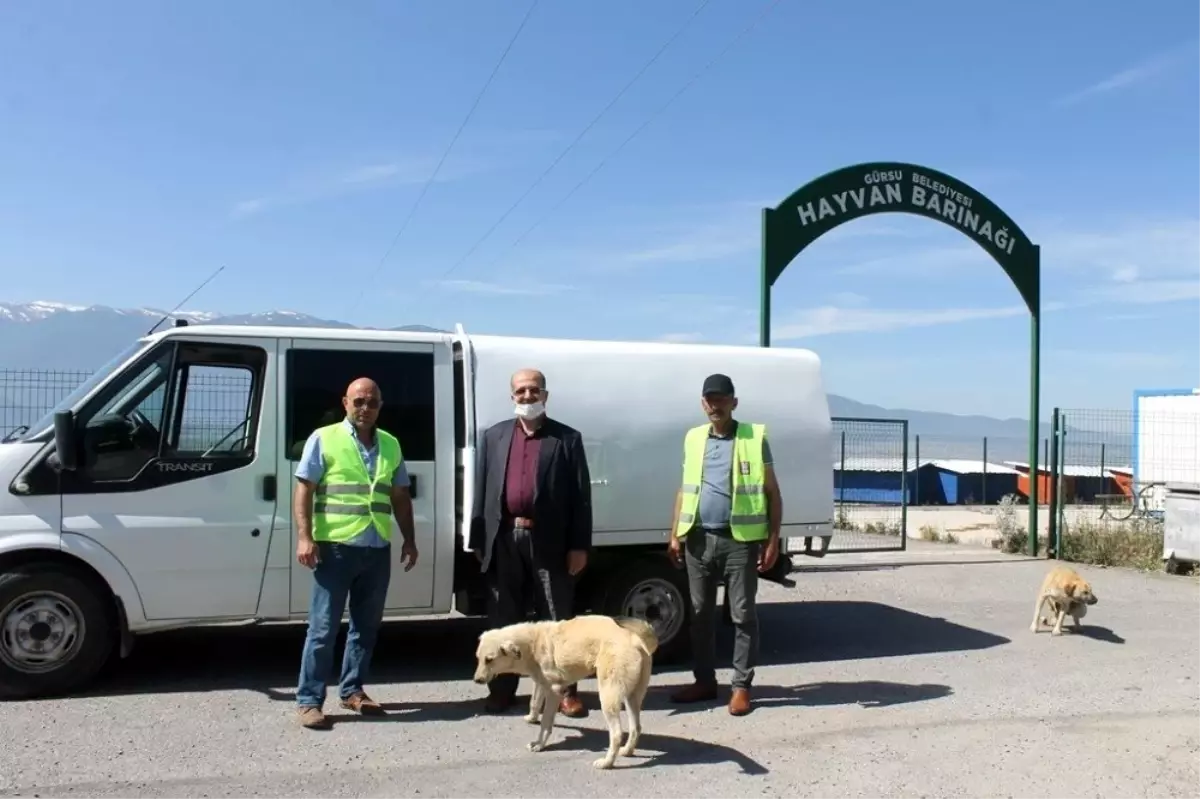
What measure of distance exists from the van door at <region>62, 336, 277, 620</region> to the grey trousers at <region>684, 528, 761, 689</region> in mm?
2721

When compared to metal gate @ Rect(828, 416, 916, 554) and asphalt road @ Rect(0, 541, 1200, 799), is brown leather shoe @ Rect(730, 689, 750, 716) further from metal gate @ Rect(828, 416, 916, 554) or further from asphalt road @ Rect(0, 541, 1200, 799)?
metal gate @ Rect(828, 416, 916, 554)

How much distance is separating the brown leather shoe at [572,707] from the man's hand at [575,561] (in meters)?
0.74

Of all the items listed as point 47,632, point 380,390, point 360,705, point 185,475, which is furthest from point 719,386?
point 47,632

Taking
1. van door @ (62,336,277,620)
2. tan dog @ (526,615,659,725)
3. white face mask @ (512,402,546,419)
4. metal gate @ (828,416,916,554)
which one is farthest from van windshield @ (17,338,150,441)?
metal gate @ (828,416,916,554)

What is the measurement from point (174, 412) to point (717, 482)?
134 inches

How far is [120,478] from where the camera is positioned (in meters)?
6.62

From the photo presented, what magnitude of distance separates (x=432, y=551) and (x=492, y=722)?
135 centimetres

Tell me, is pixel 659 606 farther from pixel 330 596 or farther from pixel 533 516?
pixel 330 596

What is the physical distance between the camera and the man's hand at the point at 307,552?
5.91 metres

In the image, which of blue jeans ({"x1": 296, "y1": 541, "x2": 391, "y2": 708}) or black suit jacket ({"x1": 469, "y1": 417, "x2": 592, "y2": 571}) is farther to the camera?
black suit jacket ({"x1": 469, "y1": 417, "x2": 592, "y2": 571})

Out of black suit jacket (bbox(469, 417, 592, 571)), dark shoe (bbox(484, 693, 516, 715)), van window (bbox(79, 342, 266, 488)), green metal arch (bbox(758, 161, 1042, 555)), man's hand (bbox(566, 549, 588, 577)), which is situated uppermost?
green metal arch (bbox(758, 161, 1042, 555))

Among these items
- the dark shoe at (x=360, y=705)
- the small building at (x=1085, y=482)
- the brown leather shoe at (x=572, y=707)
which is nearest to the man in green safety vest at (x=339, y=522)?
the dark shoe at (x=360, y=705)

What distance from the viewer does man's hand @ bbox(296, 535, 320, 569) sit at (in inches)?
233

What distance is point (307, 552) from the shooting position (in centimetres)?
591
